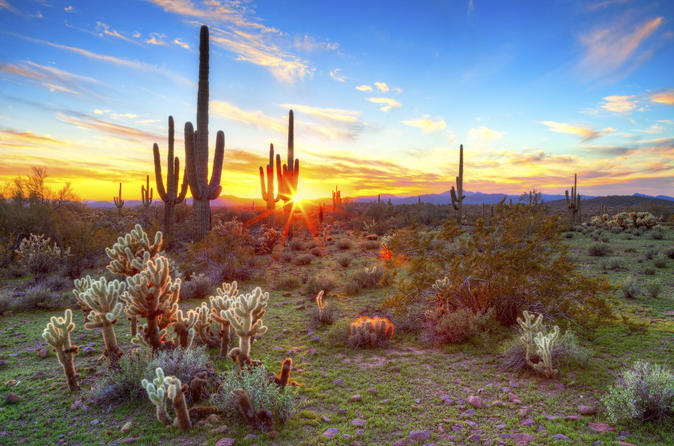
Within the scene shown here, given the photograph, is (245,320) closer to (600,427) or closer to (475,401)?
(475,401)

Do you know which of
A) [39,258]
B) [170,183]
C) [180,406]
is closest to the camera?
[180,406]

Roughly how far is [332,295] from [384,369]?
4739 millimetres

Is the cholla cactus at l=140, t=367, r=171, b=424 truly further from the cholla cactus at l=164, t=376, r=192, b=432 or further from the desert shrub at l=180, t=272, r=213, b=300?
the desert shrub at l=180, t=272, r=213, b=300

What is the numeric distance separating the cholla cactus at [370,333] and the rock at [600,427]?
323 centimetres

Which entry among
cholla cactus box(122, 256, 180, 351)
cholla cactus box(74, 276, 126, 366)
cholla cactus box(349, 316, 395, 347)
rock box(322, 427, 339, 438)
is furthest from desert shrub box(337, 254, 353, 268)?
rock box(322, 427, 339, 438)

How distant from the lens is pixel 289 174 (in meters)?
22.4

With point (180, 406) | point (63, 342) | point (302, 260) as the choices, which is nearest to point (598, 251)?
point (302, 260)

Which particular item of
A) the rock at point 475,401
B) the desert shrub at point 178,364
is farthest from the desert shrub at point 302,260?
the rock at point 475,401

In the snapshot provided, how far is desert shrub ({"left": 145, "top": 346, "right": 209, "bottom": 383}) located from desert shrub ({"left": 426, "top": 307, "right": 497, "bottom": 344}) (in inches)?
159

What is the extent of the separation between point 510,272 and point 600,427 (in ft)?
9.97

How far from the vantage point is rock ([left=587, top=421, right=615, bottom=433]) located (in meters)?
3.58

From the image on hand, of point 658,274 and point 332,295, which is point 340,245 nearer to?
point 332,295

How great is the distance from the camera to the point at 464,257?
270 inches

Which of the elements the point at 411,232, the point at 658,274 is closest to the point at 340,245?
the point at 411,232
